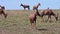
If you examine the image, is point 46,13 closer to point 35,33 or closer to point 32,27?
point 32,27

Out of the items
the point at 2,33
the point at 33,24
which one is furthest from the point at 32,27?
the point at 2,33

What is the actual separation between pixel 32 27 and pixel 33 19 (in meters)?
0.70

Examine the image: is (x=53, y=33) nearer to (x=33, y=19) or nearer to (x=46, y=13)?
(x=33, y=19)

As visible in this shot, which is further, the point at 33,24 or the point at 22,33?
the point at 33,24

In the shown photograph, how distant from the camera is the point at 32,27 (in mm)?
17750

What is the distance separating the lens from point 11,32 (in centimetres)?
1576

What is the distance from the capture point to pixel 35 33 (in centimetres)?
1526

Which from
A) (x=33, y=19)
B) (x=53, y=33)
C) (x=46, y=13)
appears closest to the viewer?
(x=53, y=33)

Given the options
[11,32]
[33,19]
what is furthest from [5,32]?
[33,19]

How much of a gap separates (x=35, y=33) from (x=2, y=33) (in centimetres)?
201

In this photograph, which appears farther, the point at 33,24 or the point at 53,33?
the point at 33,24

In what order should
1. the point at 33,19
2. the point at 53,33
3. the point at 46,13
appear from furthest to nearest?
the point at 46,13, the point at 33,19, the point at 53,33

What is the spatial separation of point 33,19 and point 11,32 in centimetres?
227

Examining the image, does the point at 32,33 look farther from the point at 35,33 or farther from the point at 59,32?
the point at 59,32
